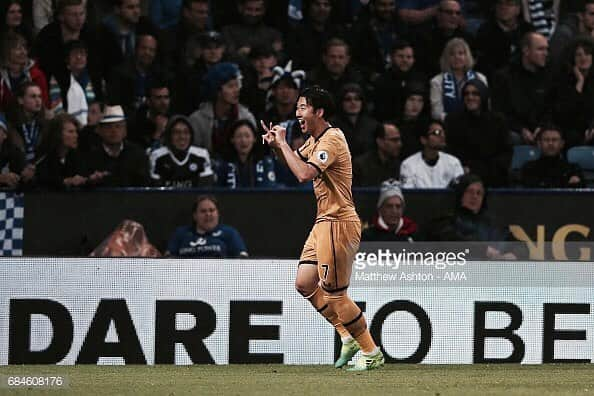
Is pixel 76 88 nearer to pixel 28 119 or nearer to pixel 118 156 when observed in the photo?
pixel 28 119

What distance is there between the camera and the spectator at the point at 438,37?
15.1 metres

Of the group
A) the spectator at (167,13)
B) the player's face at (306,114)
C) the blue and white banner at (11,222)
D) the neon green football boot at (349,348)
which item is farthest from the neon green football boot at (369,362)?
the spectator at (167,13)

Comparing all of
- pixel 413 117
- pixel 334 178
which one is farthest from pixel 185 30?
pixel 334 178

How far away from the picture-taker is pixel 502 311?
452 inches

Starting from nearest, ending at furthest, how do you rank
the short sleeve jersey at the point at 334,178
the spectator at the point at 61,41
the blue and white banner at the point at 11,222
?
the short sleeve jersey at the point at 334,178
the blue and white banner at the point at 11,222
the spectator at the point at 61,41

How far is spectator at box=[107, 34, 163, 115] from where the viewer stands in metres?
14.4

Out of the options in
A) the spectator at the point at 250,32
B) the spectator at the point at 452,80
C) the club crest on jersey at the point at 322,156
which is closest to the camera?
the club crest on jersey at the point at 322,156

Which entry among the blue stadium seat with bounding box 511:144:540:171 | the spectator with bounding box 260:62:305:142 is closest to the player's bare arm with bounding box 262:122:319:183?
the spectator with bounding box 260:62:305:142

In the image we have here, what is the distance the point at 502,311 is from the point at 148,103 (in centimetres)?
461

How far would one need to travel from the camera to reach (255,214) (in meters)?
13.1

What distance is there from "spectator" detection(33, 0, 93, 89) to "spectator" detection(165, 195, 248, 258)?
248cm

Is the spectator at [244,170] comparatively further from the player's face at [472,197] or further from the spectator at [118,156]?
the player's face at [472,197]

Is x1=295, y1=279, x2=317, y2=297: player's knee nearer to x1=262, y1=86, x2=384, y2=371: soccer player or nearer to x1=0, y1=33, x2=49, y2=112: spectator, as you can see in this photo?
x1=262, y1=86, x2=384, y2=371: soccer player

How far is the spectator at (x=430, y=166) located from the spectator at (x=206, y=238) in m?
1.92
